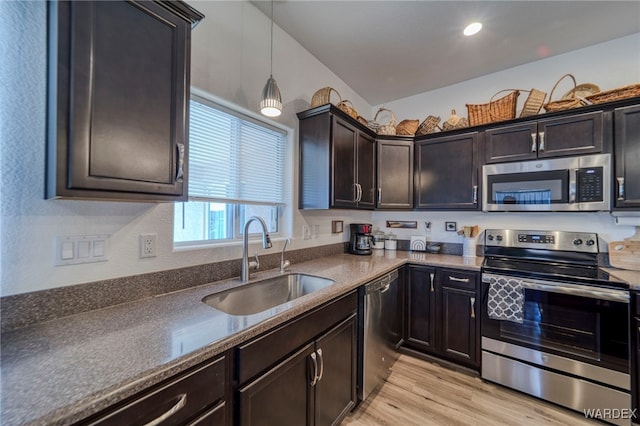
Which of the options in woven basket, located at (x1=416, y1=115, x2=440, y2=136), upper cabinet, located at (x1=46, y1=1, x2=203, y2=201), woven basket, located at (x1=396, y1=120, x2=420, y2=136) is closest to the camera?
upper cabinet, located at (x1=46, y1=1, x2=203, y2=201)

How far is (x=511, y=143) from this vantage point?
90.7 inches

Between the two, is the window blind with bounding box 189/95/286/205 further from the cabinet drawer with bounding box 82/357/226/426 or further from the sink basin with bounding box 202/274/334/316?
the cabinet drawer with bounding box 82/357/226/426

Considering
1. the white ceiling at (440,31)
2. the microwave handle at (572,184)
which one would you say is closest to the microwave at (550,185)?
the microwave handle at (572,184)

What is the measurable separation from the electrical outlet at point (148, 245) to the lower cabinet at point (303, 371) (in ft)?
2.38

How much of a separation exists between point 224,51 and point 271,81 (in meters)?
0.39

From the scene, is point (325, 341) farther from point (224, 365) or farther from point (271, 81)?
point (271, 81)

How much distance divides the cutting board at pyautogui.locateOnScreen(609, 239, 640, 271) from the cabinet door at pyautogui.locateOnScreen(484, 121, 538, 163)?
91 cm

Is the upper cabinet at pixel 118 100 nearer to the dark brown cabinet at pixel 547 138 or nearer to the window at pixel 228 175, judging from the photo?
the window at pixel 228 175

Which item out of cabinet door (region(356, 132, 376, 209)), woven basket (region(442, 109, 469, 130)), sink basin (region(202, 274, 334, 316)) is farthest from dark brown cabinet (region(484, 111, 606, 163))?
sink basin (region(202, 274, 334, 316))

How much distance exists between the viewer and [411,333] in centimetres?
244

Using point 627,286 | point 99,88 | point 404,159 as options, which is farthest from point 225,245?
point 627,286

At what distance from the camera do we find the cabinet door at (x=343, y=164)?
2145 mm

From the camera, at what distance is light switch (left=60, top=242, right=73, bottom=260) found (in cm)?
102

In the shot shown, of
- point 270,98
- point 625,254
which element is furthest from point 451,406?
point 270,98
